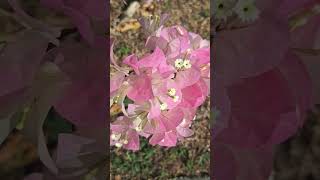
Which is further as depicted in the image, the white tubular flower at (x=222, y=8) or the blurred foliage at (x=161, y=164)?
the blurred foliage at (x=161, y=164)

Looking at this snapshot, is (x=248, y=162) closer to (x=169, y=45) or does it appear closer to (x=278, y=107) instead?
(x=278, y=107)

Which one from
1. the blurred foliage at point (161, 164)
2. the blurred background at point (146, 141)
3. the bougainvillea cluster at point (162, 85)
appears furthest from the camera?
the blurred foliage at point (161, 164)

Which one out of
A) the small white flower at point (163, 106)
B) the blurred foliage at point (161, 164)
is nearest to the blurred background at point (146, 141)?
the blurred foliage at point (161, 164)

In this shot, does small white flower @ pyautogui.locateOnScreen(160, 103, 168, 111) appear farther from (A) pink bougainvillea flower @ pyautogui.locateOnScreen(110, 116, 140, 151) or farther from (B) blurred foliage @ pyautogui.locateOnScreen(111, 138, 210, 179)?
(B) blurred foliage @ pyautogui.locateOnScreen(111, 138, 210, 179)

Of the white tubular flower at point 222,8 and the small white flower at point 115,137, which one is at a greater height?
the white tubular flower at point 222,8

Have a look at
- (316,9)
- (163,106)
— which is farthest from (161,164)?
(316,9)

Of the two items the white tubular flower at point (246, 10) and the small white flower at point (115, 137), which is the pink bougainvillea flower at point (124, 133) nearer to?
the small white flower at point (115, 137)

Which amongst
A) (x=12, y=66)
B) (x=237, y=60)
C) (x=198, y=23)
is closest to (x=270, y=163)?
(x=237, y=60)
